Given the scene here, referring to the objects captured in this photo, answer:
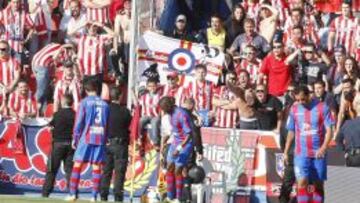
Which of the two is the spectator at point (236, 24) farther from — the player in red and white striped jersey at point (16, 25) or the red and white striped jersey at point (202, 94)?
the player in red and white striped jersey at point (16, 25)

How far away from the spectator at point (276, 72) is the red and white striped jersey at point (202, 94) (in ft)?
3.17

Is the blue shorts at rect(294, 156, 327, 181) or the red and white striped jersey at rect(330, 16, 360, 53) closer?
the blue shorts at rect(294, 156, 327, 181)

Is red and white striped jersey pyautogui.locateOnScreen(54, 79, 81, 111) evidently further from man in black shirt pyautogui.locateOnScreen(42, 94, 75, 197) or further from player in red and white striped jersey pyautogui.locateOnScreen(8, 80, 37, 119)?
man in black shirt pyautogui.locateOnScreen(42, 94, 75, 197)

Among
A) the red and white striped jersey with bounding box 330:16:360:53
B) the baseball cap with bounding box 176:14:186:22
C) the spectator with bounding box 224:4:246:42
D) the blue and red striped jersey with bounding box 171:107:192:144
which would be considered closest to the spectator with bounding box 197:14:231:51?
the spectator with bounding box 224:4:246:42

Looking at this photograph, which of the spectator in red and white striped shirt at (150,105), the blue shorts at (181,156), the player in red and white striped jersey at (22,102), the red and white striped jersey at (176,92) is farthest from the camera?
the player in red and white striped jersey at (22,102)

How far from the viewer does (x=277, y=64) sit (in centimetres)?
2658

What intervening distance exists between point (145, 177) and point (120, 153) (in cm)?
119

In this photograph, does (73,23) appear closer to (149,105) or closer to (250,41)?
(149,105)

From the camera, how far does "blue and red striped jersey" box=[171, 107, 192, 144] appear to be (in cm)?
2447

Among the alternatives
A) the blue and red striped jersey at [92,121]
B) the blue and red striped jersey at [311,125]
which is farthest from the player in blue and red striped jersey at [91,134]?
the blue and red striped jersey at [311,125]

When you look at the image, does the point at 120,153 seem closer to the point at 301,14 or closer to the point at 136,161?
the point at 136,161

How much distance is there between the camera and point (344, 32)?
27453 mm

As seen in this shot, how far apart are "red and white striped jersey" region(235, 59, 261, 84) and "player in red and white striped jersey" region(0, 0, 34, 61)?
4.15 m

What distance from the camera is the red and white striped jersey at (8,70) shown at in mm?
27352
